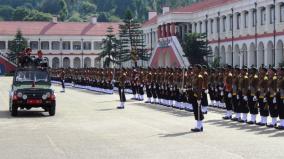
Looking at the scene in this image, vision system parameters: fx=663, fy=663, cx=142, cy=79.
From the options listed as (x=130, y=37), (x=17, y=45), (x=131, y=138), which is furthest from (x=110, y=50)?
(x=131, y=138)

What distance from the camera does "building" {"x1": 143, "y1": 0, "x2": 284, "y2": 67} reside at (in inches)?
2416

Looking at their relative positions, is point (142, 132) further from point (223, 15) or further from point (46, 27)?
point (46, 27)

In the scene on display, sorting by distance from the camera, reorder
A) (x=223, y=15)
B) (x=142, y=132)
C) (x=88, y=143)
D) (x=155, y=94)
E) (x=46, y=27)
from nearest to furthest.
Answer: (x=88, y=143)
(x=142, y=132)
(x=155, y=94)
(x=223, y=15)
(x=46, y=27)

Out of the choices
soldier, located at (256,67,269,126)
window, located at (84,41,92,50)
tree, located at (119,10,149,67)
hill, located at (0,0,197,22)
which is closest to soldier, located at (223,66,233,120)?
soldier, located at (256,67,269,126)

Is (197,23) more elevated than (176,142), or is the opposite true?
(197,23)

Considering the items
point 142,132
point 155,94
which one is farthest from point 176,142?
point 155,94

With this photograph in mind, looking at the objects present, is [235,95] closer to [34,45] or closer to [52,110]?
[52,110]

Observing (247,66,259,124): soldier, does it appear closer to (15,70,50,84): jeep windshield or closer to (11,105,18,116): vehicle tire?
(15,70,50,84): jeep windshield

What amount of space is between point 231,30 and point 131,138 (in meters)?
57.0

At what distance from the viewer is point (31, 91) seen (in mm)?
23938

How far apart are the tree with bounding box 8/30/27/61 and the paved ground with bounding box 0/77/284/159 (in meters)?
91.3

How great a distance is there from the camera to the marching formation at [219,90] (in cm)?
1941

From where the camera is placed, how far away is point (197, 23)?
269 ft

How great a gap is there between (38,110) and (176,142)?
521 inches
